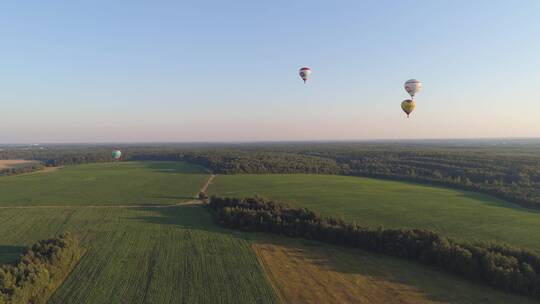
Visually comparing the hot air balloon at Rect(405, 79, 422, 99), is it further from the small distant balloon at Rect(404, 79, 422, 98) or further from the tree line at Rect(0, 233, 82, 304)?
the tree line at Rect(0, 233, 82, 304)

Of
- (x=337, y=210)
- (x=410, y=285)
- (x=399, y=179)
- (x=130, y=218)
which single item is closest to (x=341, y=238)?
(x=410, y=285)

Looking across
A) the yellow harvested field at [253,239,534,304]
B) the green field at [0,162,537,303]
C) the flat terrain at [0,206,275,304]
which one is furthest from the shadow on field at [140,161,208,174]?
the yellow harvested field at [253,239,534,304]

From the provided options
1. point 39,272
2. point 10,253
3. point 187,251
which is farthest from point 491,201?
point 10,253

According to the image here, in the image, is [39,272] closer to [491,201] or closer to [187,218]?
[187,218]

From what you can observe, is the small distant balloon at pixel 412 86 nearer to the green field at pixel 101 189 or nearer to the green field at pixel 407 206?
the green field at pixel 407 206

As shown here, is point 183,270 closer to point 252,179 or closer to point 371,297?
point 371,297

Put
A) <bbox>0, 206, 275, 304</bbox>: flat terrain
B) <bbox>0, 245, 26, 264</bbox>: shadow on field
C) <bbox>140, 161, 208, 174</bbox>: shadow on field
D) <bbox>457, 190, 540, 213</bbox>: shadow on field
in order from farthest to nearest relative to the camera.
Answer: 1. <bbox>140, 161, 208, 174</bbox>: shadow on field
2. <bbox>457, 190, 540, 213</bbox>: shadow on field
3. <bbox>0, 245, 26, 264</bbox>: shadow on field
4. <bbox>0, 206, 275, 304</bbox>: flat terrain

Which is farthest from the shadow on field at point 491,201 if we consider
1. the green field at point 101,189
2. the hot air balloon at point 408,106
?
the green field at point 101,189
